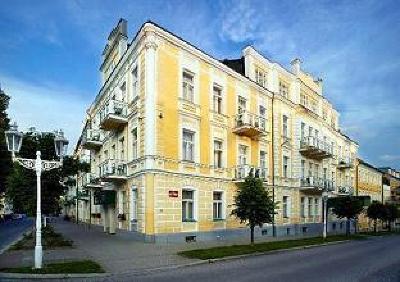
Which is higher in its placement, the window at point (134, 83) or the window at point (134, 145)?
the window at point (134, 83)

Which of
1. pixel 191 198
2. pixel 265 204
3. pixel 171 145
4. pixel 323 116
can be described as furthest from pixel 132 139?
pixel 323 116

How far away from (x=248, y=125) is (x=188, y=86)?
5429mm

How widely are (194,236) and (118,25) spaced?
58.8 feet

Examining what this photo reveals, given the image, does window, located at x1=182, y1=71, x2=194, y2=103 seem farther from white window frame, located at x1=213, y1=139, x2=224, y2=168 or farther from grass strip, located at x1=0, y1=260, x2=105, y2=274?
grass strip, located at x1=0, y1=260, x2=105, y2=274

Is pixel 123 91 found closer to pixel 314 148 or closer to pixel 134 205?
pixel 134 205

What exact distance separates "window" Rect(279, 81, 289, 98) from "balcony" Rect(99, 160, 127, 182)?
16931mm

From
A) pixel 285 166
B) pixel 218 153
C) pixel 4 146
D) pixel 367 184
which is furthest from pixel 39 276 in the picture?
pixel 367 184

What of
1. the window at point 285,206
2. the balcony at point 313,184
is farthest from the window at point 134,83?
the balcony at point 313,184

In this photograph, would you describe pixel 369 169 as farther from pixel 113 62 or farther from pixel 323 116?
pixel 113 62

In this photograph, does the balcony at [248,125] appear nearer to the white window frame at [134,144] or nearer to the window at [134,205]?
the white window frame at [134,144]

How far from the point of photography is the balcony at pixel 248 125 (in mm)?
30006

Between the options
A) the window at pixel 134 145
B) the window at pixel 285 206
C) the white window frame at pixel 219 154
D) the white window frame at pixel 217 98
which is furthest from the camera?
the window at pixel 285 206

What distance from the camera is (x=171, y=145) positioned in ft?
82.1

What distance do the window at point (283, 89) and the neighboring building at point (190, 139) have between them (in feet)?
0.79
